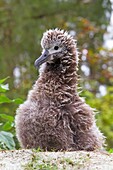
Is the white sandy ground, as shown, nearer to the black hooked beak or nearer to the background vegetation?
the black hooked beak

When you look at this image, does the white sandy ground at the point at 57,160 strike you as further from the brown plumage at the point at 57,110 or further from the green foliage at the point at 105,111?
the green foliage at the point at 105,111

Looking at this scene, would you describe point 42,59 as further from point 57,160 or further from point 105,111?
point 105,111

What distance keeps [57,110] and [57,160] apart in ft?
2.95

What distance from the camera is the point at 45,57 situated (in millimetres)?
7594

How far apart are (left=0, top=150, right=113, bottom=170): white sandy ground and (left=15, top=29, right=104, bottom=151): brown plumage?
0.46 meters

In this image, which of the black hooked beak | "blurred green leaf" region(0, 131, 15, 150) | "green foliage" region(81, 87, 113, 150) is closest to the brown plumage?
the black hooked beak

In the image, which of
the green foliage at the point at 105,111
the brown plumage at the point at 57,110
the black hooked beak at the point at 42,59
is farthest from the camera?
the green foliage at the point at 105,111

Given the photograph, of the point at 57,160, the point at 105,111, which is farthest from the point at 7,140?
the point at 105,111

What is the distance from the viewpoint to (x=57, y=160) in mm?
6598

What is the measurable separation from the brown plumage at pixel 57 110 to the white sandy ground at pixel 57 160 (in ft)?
1.50

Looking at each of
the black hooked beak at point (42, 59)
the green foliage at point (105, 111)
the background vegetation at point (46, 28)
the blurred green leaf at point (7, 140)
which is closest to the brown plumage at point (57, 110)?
the black hooked beak at point (42, 59)

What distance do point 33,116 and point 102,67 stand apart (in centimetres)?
1521

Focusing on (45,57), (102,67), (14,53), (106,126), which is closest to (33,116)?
(45,57)

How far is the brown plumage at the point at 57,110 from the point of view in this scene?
729cm
